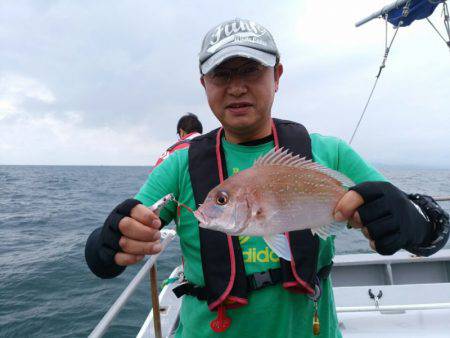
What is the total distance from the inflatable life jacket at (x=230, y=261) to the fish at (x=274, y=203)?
272 millimetres

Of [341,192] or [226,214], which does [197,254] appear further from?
[341,192]

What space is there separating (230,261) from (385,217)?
2.88 feet

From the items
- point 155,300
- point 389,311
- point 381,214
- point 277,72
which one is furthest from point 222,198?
point 389,311

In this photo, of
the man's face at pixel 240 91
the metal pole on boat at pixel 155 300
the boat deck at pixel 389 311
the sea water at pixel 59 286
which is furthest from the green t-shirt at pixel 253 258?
the sea water at pixel 59 286

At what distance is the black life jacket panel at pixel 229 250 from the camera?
5.97 ft

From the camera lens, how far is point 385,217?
152 centimetres

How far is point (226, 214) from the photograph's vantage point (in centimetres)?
160

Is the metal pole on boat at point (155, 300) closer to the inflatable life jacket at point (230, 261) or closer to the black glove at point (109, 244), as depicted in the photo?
the inflatable life jacket at point (230, 261)

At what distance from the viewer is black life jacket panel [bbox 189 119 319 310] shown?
1819 millimetres

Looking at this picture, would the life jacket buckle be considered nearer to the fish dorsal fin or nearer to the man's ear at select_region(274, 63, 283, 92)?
the fish dorsal fin

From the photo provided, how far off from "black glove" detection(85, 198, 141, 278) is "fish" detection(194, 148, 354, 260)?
360mm

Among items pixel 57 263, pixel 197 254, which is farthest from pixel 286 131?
pixel 57 263

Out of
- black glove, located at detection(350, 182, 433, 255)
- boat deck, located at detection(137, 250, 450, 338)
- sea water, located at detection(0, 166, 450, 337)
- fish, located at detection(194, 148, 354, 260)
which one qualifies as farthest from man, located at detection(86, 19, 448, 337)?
sea water, located at detection(0, 166, 450, 337)

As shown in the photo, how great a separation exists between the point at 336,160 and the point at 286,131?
38cm
